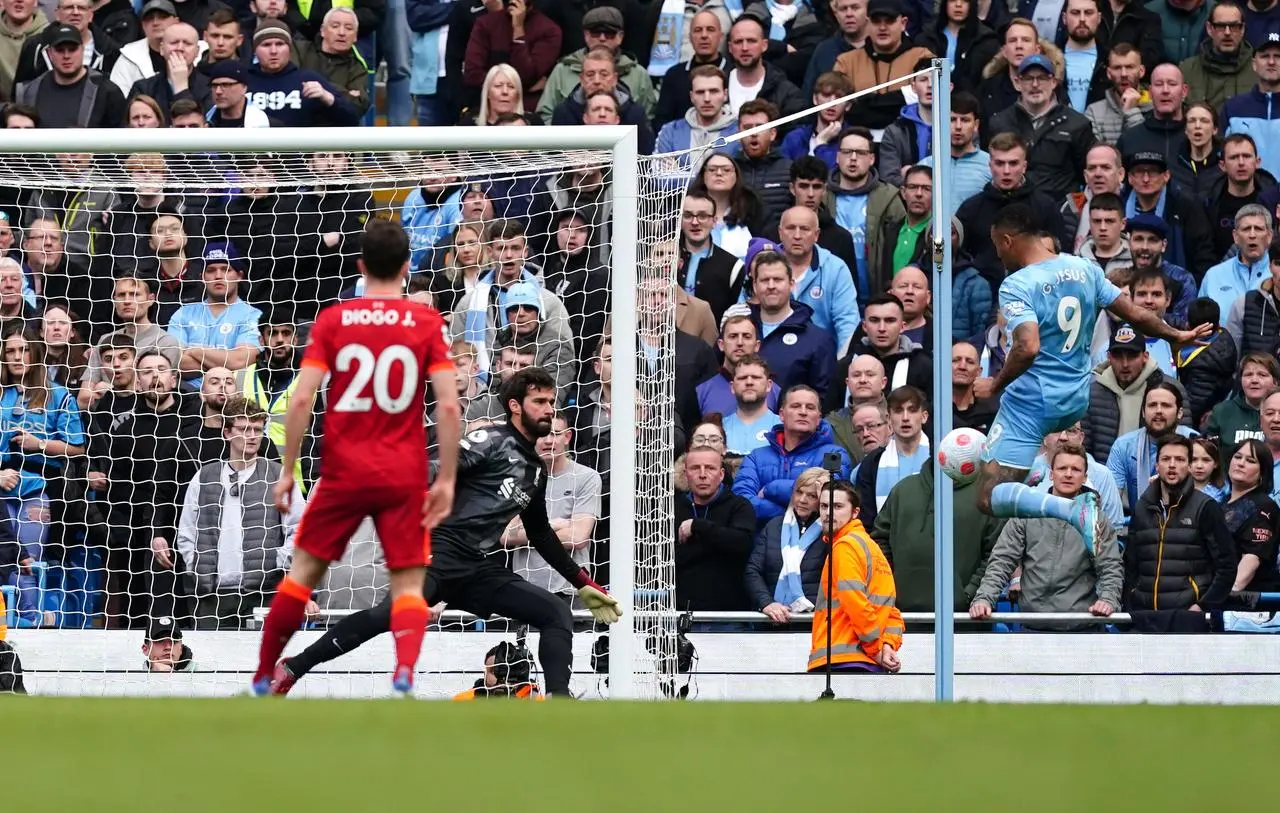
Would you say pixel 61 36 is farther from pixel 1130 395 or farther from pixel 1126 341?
pixel 1130 395

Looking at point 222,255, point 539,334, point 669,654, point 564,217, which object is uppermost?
point 564,217

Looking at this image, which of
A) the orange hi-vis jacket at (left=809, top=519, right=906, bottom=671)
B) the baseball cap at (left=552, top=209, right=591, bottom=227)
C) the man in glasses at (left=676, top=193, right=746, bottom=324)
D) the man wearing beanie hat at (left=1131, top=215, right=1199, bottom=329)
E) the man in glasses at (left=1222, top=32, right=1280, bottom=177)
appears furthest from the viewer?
the man in glasses at (left=1222, top=32, right=1280, bottom=177)

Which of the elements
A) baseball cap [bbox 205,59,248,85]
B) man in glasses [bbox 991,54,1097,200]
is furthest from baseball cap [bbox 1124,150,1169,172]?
baseball cap [bbox 205,59,248,85]

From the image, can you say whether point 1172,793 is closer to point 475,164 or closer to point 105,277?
point 475,164

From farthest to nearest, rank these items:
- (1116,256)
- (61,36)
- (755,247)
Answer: (61,36) → (755,247) → (1116,256)

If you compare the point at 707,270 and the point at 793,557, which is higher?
the point at 707,270

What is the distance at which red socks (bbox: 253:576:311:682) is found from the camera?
276 inches

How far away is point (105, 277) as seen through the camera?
11.7 m

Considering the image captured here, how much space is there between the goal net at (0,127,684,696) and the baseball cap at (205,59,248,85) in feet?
5.26

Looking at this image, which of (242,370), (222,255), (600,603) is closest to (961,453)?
(600,603)

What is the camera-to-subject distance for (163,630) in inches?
410

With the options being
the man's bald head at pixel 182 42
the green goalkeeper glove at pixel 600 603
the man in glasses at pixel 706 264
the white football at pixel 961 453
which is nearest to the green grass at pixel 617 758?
the green goalkeeper glove at pixel 600 603

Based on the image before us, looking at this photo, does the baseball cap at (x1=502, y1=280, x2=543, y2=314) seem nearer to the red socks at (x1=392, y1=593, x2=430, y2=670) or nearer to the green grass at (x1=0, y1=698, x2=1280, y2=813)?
the red socks at (x1=392, y1=593, x2=430, y2=670)

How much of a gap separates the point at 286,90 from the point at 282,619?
296 inches
